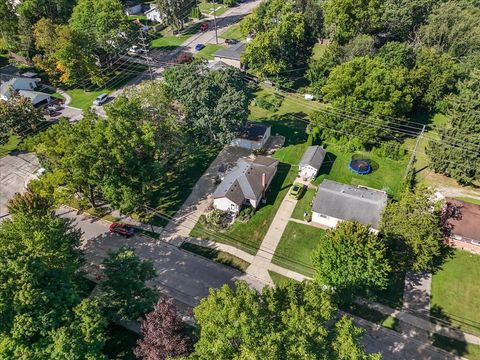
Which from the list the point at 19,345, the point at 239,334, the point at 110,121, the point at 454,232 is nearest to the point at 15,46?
the point at 110,121

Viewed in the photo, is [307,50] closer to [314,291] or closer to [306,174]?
[306,174]

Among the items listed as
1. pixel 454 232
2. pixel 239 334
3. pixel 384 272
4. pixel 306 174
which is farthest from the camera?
pixel 306 174

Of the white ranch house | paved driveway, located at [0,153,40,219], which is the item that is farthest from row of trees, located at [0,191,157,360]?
the white ranch house

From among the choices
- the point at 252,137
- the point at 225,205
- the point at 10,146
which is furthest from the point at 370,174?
the point at 10,146

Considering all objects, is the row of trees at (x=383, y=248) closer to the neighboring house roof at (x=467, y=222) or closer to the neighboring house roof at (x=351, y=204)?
the neighboring house roof at (x=467, y=222)

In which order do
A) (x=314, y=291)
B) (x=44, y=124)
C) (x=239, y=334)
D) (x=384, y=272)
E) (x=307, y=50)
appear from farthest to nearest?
(x=307, y=50) → (x=44, y=124) → (x=384, y=272) → (x=314, y=291) → (x=239, y=334)

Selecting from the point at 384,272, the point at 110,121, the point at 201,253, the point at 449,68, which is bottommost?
the point at 201,253

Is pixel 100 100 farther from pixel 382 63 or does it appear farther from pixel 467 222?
pixel 467 222
